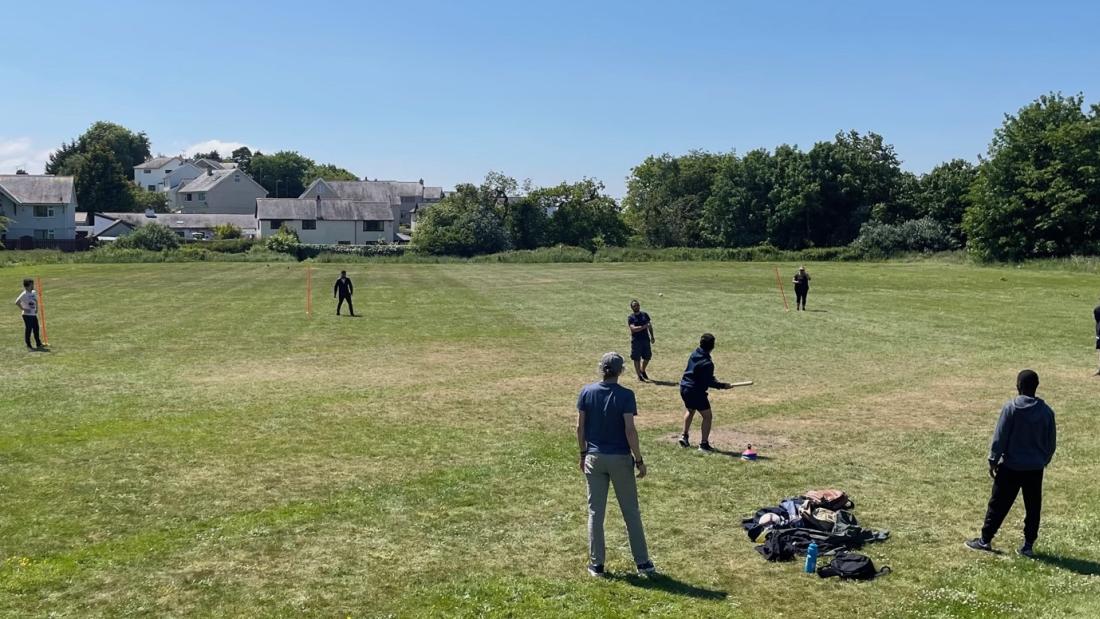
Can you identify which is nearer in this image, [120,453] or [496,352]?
[120,453]

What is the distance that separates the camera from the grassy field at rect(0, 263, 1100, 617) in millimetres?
9227

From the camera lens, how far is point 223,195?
149 meters

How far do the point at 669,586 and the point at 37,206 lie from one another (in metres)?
110

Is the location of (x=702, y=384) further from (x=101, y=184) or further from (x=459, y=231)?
(x=101, y=184)

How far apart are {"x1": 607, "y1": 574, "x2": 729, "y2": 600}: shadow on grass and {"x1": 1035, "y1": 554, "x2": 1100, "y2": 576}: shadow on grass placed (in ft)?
12.6

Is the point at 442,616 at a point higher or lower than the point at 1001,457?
lower

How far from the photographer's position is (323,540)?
1070 centimetres

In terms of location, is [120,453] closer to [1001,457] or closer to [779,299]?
[1001,457]

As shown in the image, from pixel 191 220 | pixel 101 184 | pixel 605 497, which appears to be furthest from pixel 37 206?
pixel 605 497

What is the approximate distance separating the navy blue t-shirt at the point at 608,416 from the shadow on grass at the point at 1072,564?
4923 mm

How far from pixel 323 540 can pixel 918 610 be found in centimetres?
648

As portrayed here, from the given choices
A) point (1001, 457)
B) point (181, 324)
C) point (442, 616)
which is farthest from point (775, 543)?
point (181, 324)

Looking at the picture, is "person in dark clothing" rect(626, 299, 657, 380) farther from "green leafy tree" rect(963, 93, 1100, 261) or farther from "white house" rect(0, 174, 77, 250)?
"white house" rect(0, 174, 77, 250)

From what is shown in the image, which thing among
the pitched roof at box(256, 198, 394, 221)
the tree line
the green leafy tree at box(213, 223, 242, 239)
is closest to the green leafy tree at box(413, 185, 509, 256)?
the tree line
